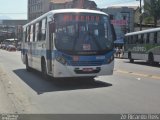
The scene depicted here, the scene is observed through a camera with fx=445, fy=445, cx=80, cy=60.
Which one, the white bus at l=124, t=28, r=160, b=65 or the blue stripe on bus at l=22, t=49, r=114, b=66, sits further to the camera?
the white bus at l=124, t=28, r=160, b=65

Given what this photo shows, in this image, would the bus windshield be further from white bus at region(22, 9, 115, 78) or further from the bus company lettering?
the bus company lettering

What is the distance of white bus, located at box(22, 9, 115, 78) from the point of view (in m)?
17.2

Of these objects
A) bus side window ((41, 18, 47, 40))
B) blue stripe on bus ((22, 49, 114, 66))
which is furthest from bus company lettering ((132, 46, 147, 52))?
blue stripe on bus ((22, 49, 114, 66))

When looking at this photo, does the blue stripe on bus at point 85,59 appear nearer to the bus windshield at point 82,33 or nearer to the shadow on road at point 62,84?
the bus windshield at point 82,33

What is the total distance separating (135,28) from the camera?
101 metres

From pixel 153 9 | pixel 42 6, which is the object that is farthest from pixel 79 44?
pixel 42 6

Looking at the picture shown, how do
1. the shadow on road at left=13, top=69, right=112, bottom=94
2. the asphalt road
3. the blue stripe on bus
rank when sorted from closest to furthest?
1. the asphalt road
2. the shadow on road at left=13, top=69, right=112, bottom=94
3. the blue stripe on bus

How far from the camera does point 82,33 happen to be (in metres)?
17.7

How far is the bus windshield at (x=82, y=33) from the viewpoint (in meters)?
17.4

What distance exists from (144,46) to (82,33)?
59.0 ft

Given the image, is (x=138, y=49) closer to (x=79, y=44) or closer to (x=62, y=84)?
(x=62, y=84)

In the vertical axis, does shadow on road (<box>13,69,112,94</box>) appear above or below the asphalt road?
below

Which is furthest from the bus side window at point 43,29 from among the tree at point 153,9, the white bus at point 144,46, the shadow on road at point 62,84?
the tree at point 153,9

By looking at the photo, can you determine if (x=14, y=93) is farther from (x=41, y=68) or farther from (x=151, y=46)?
(x=151, y=46)
